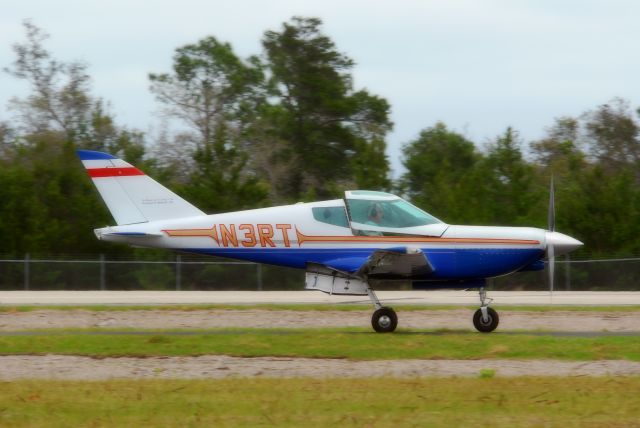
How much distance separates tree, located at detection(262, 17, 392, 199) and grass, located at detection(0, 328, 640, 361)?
127ft

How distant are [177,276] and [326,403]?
2574 centimetres

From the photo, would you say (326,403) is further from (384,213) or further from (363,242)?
(384,213)

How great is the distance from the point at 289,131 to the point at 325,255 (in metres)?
43.6

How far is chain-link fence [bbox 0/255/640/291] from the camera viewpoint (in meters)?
35.4

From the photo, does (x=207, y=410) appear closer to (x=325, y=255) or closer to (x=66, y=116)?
(x=325, y=255)

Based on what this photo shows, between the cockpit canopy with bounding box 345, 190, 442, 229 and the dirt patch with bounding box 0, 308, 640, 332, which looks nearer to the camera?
the cockpit canopy with bounding box 345, 190, 442, 229

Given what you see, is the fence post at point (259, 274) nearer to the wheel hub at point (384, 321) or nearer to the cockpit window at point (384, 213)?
the cockpit window at point (384, 213)

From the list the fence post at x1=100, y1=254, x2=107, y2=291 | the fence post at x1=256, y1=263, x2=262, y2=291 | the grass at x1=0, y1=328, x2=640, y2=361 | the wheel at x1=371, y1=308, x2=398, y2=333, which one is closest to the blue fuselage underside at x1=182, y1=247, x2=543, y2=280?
the wheel at x1=371, y1=308, x2=398, y2=333

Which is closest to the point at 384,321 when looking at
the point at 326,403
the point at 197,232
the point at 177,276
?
the point at 197,232

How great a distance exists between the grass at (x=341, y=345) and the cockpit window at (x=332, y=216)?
5.96ft

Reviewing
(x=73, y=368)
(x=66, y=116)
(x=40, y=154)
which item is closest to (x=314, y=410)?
(x=73, y=368)

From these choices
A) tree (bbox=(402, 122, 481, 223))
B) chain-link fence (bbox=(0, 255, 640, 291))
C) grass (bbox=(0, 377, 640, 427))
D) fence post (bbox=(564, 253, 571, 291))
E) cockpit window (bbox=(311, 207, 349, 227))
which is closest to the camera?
grass (bbox=(0, 377, 640, 427))

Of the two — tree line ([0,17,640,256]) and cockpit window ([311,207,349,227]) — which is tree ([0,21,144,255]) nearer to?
tree line ([0,17,640,256])

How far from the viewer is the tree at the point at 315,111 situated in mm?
59500
